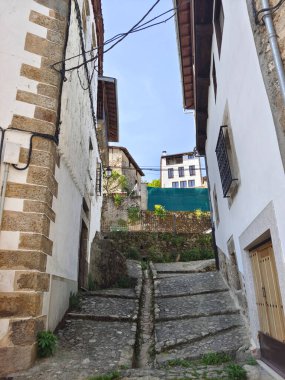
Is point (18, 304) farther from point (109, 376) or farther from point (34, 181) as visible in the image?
point (34, 181)

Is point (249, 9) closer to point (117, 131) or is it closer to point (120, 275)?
point (120, 275)

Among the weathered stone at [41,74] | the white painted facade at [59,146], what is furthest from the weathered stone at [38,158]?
the weathered stone at [41,74]

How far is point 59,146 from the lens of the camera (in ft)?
15.4

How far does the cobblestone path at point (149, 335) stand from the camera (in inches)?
136

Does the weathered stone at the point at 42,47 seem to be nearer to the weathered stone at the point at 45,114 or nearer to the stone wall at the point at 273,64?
the weathered stone at the point at 45,114

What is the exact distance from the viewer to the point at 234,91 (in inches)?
172

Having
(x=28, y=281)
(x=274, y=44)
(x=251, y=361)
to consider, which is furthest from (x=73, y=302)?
(x=274, y=44)

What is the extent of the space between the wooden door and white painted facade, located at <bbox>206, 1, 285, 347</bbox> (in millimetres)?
155

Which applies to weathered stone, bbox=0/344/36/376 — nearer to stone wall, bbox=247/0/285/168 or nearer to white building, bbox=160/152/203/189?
stone wall, bbox=247/0/285/168

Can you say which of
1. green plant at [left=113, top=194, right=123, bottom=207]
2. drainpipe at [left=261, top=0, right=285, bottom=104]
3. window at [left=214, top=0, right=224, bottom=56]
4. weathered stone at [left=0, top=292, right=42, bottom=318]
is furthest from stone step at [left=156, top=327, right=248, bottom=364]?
green plant at [left=113, top=194, right=123, bottom=207]

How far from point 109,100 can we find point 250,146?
886 centimetres

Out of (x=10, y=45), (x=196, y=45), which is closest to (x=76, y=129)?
(x=10, y=45)

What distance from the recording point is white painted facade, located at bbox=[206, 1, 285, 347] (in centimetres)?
294

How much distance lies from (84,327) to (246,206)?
3.14 m
